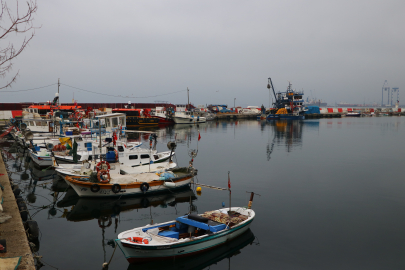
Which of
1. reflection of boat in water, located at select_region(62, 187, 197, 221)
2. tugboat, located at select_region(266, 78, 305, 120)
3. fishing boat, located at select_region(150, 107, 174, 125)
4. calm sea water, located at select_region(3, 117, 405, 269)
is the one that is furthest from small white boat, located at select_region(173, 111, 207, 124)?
reflection of boat in water, located at select_region(62, 187, 197, 221)

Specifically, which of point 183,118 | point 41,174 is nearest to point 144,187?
point 41,174

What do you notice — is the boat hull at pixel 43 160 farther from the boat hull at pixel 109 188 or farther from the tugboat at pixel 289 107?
the tugboat at pixel 289 107

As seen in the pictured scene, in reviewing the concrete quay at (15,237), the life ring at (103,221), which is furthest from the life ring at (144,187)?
the concrete quay at (15,237)

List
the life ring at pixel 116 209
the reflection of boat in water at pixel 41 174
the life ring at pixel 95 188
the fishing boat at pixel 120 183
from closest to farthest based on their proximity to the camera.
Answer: the life ring at pixel 116 209 < the life ring at pixel 95 188 < the fishing boat at pixel 120 183 < the reflection of boat in water at pixel 41 174

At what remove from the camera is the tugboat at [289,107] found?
110 metres

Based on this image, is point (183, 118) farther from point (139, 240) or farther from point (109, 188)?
point (139, 240)

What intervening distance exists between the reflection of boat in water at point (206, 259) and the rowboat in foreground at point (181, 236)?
0.24 meters

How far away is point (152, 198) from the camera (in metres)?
19.9

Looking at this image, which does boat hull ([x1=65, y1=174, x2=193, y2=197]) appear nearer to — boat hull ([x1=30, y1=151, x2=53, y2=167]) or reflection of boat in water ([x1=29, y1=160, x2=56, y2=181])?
reflection of boat in water ([x1=29, y1=160, x2=56, y2=181])

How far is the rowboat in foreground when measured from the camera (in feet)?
36.4

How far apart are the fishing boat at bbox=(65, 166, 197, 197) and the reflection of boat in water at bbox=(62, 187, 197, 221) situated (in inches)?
17.6

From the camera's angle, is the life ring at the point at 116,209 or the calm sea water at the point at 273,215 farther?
the life ring at the point at 116,209

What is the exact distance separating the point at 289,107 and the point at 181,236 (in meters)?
109

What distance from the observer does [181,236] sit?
1239cm
